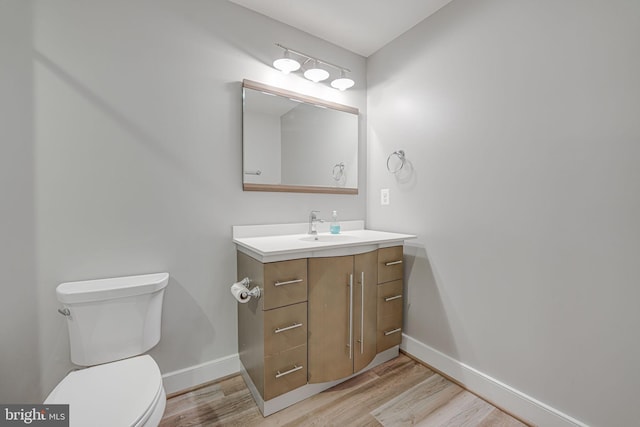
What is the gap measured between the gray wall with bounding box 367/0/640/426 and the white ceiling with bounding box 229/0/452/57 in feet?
0.40

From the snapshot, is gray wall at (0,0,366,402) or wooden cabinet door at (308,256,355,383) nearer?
gray wall at (0,0,366,402)

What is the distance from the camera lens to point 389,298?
1.86 meters

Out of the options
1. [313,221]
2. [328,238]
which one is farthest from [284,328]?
[313,221]

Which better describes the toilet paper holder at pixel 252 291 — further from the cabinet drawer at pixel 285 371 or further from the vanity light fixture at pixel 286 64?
the vanity light fixture at pixel 286 64

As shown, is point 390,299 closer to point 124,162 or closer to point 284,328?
point 284,328

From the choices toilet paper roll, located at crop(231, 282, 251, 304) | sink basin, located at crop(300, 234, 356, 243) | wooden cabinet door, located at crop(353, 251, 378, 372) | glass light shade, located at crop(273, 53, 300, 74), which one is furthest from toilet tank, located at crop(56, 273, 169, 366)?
glass light shade, located at crop(273, 53, 300, 74)

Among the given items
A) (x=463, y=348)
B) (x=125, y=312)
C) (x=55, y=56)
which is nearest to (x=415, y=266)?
(x=463, y=348)

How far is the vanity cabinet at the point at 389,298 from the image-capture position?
5.91 feet

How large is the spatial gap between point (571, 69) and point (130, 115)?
2213 mm

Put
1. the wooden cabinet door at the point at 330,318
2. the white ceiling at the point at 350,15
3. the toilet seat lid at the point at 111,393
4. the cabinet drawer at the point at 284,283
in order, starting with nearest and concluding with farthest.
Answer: the toilet seat lid at the point at 111,393, the cabinet drawer at the point at 284,283, the wooden cabinet door at the point at 330,318, the white ceiling at the point at 350,15

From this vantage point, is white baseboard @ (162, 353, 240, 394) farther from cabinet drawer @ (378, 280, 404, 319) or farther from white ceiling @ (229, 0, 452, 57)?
white ceiling @ (229, 0, 452, 57)

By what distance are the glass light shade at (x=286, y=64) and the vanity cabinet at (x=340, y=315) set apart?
1.32m

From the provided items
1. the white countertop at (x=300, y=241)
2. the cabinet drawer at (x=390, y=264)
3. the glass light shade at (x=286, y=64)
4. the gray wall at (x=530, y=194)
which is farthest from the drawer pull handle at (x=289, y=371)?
the glass light shade at (x=286, y=64)

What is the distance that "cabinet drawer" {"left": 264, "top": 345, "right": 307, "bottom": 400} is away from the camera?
1395 mm
